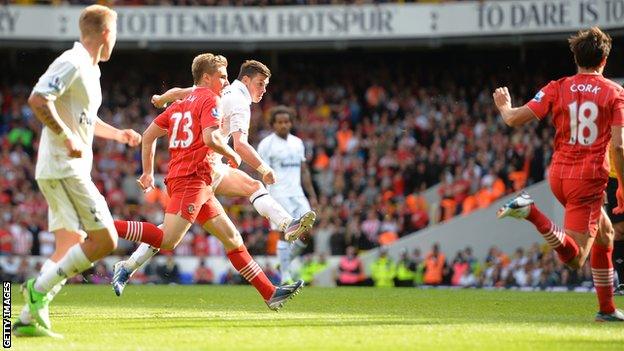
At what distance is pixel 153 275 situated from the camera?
76.3 ft

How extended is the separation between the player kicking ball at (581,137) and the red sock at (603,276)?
14 millimetres

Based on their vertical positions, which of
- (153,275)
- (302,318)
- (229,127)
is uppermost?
(229,127)

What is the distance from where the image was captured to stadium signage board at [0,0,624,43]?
2831 cm

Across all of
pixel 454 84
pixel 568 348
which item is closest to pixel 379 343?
pixel 568 348

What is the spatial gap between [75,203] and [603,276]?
4.51 m

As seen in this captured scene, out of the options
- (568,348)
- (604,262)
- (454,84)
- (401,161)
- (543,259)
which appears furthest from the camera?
(454,84)

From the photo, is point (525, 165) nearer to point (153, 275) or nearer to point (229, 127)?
point (153, 275)

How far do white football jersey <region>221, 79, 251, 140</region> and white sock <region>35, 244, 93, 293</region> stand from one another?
321cm

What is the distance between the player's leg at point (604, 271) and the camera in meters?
9.90

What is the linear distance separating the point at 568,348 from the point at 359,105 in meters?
23.1

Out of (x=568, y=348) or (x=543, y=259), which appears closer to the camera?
(x=568, y=348)

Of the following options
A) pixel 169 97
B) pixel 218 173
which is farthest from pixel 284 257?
pixel 169 97

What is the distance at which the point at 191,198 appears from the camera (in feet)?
34.4

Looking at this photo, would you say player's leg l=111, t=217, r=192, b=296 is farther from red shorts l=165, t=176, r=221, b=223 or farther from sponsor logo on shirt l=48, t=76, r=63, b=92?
sponsor logo on shirt l=48, t=76, r=63, b=92
